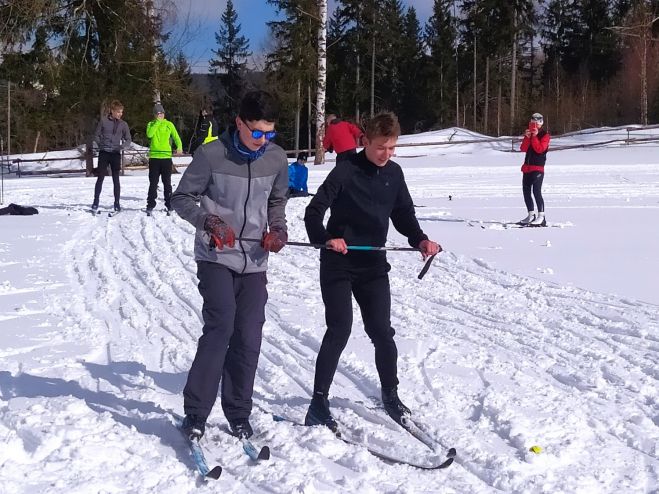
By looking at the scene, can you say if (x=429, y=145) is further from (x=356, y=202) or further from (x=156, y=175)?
(x=356, y=202)

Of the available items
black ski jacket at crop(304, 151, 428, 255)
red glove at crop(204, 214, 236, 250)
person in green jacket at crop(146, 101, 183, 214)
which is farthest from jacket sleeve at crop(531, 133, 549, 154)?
red glove at crop(204, 214, 236, 250)

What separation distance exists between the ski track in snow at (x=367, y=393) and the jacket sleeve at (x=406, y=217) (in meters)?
0.99

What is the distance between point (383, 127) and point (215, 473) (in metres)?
1.87

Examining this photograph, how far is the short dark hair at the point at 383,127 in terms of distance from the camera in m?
3.88

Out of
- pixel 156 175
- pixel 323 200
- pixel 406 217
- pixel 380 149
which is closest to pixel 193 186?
pixel 323 200

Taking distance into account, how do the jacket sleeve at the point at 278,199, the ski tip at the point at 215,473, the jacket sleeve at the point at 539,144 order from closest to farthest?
the ski tip at the point at 215,473
the jacket sleeve at the point at 278,199
the jacket sleeve at the point at 539,144

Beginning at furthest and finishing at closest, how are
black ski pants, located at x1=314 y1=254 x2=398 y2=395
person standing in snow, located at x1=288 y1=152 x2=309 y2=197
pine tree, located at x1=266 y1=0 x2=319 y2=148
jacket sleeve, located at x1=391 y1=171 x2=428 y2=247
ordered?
pine tree, located at x1=266 y1=0 x2=319 y2=148 < person standing in snow, located at x1=288 y1=152 x2=309 y2=197 < jacket sleeve, located at x1=391 y1=171 x2=428 y2=247 < black ski pants, located at x1=314 y1=254 x2=398 y2=395

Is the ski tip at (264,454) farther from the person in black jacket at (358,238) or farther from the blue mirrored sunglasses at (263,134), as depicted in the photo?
the blue mirrored sunglasses at (263,134)

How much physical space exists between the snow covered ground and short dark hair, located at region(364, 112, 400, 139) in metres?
1.55

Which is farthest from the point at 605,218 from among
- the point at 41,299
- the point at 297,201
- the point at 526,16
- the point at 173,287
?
the point at 526,16

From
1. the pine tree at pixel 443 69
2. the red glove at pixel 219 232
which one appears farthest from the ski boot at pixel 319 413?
the pine tree at pixel 443 69

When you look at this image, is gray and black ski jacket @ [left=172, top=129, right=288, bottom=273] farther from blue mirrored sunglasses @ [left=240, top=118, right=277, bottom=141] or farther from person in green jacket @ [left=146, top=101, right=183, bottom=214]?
person in green jacket @ [left=146, top=101, right=183, bottom=214]

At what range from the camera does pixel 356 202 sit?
3963 mm

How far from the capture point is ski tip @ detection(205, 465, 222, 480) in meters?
3.33
